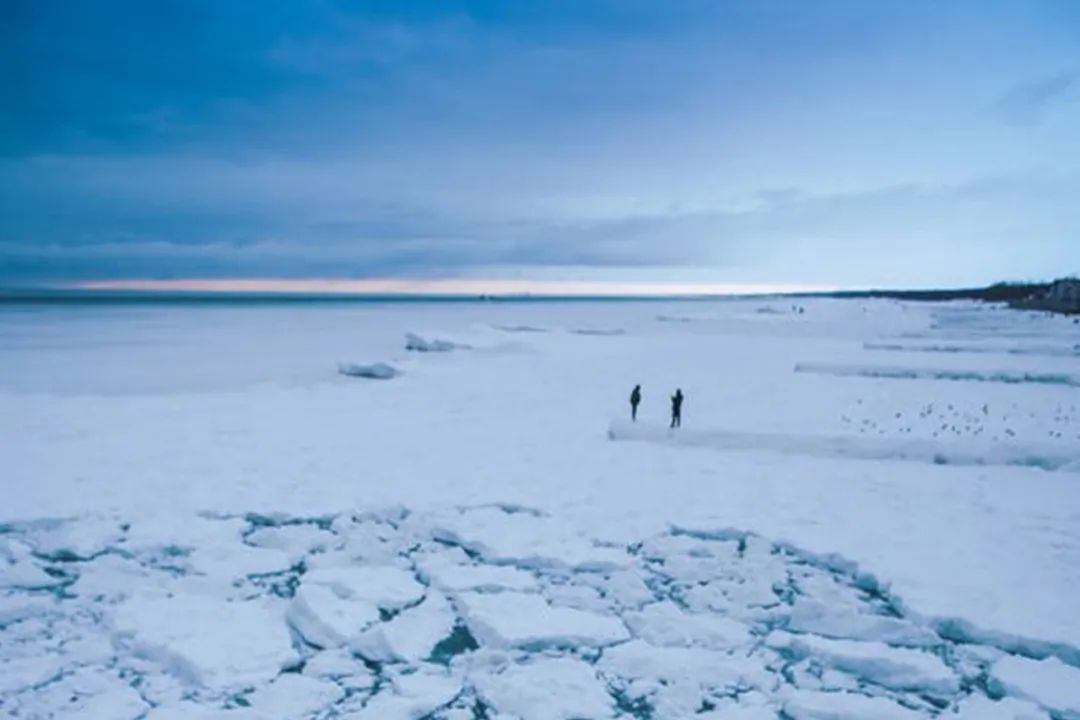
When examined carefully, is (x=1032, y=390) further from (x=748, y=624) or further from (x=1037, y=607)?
(x=748, y=624)

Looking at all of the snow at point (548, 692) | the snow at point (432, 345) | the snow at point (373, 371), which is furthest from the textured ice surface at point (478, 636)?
the snow at point (432, 345)

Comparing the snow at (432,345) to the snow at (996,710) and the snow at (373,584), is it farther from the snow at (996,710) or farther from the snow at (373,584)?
the snow at (996,710)

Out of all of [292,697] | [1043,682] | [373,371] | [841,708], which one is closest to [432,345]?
[373,371]

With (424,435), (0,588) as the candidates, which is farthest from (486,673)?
(424,435)

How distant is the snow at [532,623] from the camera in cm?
569

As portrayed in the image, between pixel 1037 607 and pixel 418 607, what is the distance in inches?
201

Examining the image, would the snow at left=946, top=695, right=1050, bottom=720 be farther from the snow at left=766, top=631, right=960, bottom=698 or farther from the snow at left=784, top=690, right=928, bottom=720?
the snow at left=784, top=690, right=928, bottom=720

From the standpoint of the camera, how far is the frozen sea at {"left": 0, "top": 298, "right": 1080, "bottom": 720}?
5070 millimetres

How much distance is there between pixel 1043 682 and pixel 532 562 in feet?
13.5

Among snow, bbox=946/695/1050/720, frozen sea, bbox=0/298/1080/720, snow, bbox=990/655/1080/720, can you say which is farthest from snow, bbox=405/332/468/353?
snow, bbox=946/695/1050/720

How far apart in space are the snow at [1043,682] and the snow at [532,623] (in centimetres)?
261

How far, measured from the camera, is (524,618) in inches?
237

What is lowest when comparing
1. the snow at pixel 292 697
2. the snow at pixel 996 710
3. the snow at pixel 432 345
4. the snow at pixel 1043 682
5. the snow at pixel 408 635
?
the snow at pixel 292 697

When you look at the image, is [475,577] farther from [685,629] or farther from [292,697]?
[292,697]
